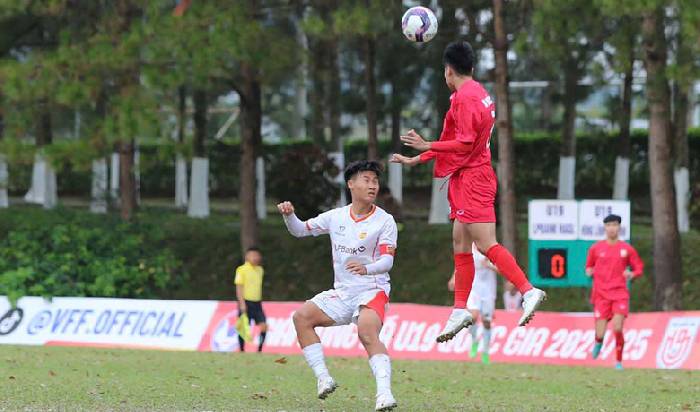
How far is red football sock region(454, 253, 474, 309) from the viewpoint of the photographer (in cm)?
1166

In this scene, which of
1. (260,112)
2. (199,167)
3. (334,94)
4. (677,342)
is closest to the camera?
(677,342)

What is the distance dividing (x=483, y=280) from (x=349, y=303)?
10.4 metres

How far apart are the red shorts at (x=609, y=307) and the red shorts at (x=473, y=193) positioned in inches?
353

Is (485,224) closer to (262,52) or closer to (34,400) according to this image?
(34,400)

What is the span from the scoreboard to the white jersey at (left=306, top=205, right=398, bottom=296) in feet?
37.3

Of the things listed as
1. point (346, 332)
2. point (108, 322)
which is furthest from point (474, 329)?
point (108, 322)

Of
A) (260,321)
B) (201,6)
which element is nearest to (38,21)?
(201,6)

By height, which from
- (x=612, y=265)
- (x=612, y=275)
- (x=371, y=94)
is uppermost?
(x=371, y=94)

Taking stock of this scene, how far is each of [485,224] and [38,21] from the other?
21.5 metres

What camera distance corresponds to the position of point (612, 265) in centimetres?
1992

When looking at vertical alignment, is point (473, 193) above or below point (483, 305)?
above

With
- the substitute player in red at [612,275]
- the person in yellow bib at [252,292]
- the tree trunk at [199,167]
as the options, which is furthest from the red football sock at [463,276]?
the tree trunk at [199,167]

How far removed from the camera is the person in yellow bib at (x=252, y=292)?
21891 mm

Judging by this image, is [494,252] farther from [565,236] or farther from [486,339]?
[565,236]
